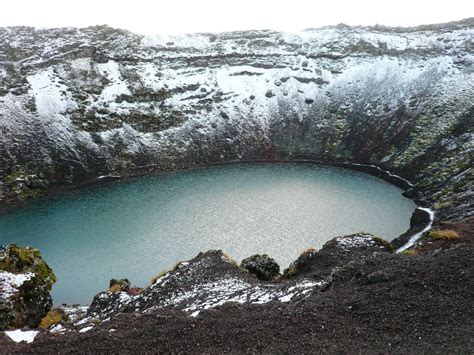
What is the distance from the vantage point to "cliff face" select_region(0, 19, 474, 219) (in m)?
106

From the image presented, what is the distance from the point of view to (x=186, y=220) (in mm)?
76812

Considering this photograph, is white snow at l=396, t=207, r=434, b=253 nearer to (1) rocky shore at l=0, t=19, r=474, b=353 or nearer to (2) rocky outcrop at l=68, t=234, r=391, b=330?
(1) rocky shore at l=0, t=19, r=474, b=353

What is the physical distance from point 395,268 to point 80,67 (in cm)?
13071

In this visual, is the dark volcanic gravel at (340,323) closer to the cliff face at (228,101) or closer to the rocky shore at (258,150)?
the rocky shore at (258,150)

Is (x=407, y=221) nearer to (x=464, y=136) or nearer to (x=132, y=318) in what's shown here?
(x=464, y=136)

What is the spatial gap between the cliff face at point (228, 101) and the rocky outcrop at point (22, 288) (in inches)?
2544

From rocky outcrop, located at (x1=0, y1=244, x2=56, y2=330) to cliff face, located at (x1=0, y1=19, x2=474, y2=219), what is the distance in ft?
212

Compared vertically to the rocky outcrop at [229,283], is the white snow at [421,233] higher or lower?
lower

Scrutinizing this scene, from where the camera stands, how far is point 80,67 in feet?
434

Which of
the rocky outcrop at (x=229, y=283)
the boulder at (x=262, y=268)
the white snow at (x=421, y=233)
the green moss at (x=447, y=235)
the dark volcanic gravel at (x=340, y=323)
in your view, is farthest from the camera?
the white snow at (x=421, y=233)

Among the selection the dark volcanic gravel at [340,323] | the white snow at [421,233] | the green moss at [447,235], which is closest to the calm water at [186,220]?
the white snow at [421,233]

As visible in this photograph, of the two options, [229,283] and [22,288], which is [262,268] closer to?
[229,283]

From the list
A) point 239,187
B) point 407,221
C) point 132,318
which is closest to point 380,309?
point 132,318

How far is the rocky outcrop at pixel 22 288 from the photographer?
32.1 meters
